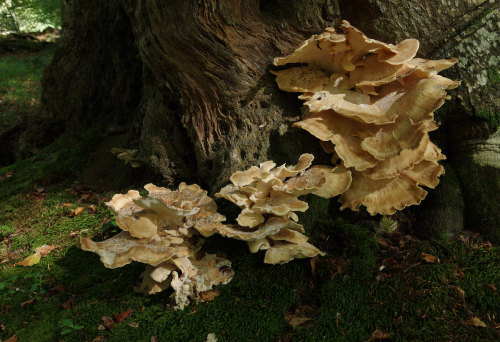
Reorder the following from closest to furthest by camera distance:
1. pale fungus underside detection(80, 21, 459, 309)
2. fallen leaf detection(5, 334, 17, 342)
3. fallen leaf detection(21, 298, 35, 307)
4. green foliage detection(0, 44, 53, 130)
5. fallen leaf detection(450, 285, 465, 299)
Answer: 1. pale fungus underside detection(80, 21, 459, 309)
2. fallen leaf detection(450, 285, 465, 299)
3. fallen leaf detection(5, 334, 17, 342)
4. fallen leaf detection(21, 298, 35, 307)
5. green foliage detection(0, 44, 53, 130)

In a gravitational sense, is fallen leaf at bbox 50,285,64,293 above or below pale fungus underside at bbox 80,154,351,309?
below

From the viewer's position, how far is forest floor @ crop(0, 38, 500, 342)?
9.07 ft

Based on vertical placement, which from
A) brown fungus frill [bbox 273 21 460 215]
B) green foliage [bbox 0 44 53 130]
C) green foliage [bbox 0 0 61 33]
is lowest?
green foliage [bbox 0 44 53 130]

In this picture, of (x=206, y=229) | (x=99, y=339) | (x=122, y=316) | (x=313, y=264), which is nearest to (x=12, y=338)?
(x=99, y=339)

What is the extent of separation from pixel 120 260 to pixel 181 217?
24.1 inches

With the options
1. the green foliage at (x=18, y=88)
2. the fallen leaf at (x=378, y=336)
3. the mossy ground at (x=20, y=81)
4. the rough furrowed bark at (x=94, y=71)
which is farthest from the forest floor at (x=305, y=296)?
the green foliage at (x=18, y=88)

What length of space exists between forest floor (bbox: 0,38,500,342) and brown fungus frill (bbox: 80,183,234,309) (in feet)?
0.58

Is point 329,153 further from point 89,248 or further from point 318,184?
point 89,248

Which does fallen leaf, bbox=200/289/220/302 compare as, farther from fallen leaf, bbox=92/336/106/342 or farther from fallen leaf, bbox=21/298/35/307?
fallen leaf, bbox=21/298/35/307

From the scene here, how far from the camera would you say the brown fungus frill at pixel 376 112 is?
2.99 metres

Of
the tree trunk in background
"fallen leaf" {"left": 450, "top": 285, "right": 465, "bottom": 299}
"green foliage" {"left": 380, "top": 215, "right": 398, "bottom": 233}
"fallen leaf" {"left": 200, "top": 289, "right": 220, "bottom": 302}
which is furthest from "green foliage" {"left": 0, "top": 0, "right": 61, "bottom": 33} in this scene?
"fallen leaf" {"left": 450, "top": 285, "right": 465, "bottom": 299}

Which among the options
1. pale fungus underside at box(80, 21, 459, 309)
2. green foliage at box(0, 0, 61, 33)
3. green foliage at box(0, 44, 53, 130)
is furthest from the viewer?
green foliage at box(0, 0, 61, 33)

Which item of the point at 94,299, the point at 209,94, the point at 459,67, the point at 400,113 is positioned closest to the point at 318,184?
the point at 400,113

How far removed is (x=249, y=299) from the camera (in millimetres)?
2986
